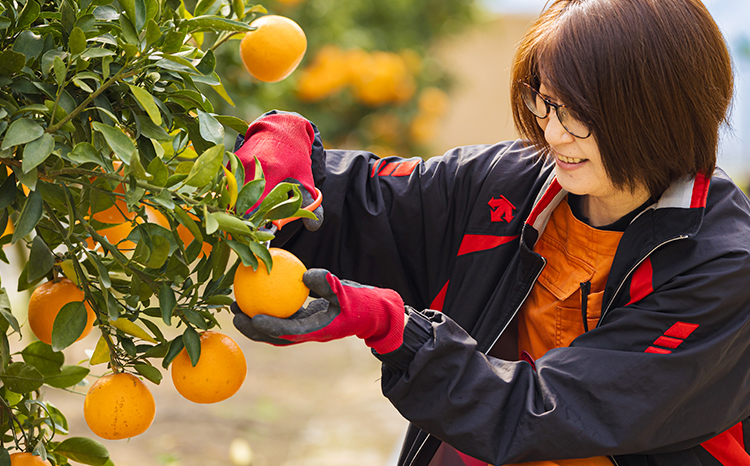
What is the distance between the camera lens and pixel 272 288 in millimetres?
796

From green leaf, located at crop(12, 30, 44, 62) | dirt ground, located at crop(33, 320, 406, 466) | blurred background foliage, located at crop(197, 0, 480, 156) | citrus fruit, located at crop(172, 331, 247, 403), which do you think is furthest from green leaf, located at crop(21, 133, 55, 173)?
blurred background foliage, located at crop(197, 0, 480, 156)

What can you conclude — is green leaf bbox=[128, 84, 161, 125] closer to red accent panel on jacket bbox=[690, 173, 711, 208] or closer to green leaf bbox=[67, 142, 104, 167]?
green leaf bbox=[67, 142, 104, 167]

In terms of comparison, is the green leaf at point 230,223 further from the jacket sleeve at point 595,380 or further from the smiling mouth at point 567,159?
the smiling mouth at point 567,159

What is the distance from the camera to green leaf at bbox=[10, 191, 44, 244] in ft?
2.16

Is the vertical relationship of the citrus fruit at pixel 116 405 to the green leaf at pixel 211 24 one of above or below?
below

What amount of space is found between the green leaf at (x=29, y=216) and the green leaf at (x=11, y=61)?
0.12 meters

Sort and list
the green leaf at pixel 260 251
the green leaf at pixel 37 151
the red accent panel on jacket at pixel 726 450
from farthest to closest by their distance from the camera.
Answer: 1. the red accent panel on jacket at pixel 726 450
2. the green leaf at pixel 260 251
3. the green leaf at pixel 37 151

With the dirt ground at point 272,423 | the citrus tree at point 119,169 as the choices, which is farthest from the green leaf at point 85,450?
the dirt ground at point 272,423

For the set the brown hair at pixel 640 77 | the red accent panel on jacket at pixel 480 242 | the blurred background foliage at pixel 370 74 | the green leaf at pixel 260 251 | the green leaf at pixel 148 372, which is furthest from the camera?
the blurred background foliage at pixel 370 74

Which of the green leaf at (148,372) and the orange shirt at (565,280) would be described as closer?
the green leaf at (148,372)

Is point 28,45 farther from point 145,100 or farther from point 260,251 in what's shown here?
point 260,251

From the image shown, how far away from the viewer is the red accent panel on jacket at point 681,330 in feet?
3.20

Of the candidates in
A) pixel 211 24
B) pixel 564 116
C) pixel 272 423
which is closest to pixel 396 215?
pixel 564 116

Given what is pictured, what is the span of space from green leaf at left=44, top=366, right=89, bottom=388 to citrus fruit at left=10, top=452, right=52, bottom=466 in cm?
10
